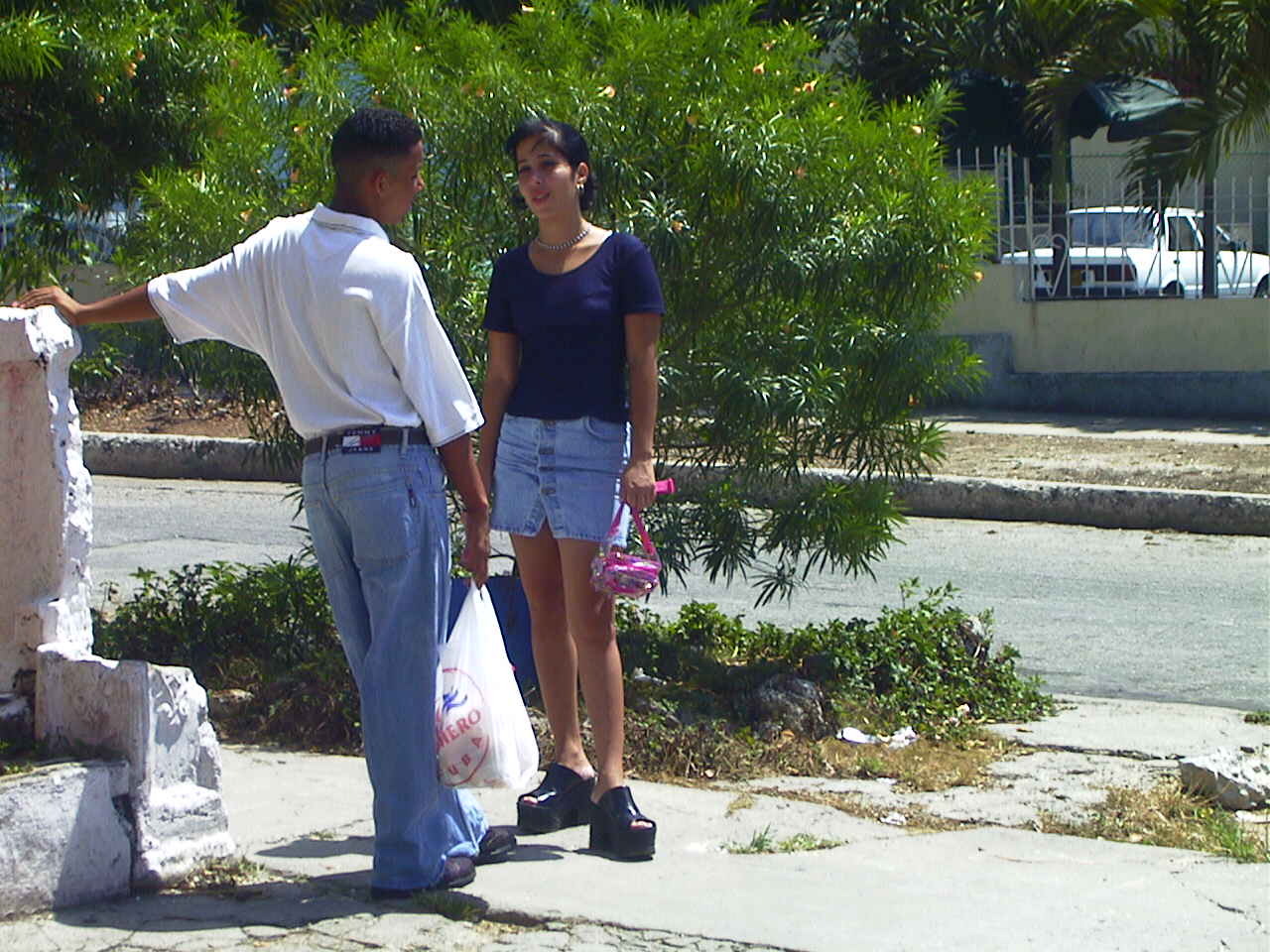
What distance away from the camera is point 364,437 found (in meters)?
3.82

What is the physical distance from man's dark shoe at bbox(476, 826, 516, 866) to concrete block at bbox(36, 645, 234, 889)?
23.5 inches

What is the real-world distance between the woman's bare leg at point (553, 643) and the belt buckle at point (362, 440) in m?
0.79

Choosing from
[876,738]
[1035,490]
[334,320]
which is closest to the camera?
[334,320]

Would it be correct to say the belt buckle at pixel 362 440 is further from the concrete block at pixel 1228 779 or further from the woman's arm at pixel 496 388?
the concrete block at pixel 1228 779

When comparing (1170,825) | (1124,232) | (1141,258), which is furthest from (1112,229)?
(1170,825)

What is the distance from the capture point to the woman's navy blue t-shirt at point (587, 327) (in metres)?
4.45

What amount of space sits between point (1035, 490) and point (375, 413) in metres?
7.47

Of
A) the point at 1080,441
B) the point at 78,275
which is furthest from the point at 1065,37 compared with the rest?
the point at 78,275


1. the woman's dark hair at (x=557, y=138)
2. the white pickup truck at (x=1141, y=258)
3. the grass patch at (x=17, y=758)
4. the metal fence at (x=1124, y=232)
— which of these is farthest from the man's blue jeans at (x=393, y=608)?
the white pickup truck at (x=1141, y=258)

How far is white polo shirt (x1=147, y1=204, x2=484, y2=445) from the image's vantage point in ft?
12.4

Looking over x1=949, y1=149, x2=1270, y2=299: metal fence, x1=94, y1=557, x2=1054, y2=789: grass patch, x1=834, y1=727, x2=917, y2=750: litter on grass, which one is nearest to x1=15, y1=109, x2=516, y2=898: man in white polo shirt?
x1=94, y1=557, x2=1054, y2=789: grass patch

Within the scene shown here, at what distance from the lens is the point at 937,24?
656 inches

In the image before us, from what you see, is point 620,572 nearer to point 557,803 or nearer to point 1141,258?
point 557,803

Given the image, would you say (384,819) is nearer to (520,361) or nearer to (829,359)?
(520,361)
